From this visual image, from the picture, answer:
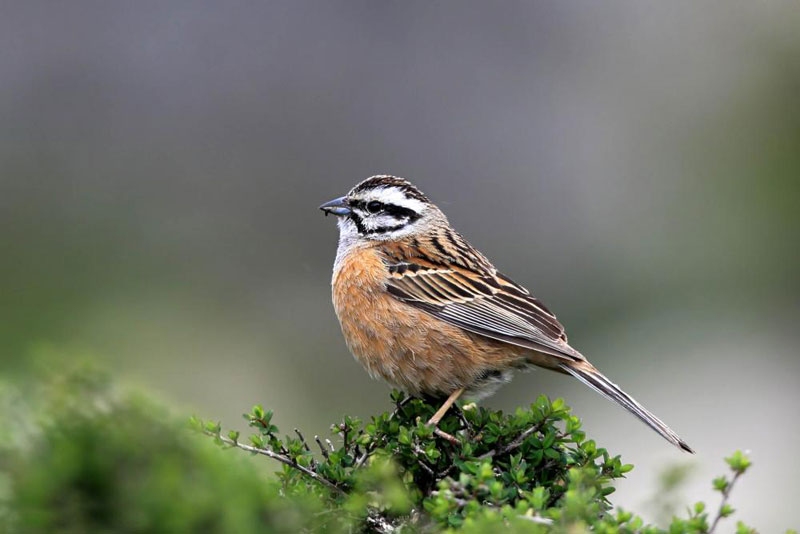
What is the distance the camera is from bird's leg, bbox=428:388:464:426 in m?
4.73

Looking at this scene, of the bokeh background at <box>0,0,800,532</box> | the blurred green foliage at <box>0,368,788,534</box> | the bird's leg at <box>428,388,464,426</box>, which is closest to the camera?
the blurred green foliage at <box>0,368,788,534</box>

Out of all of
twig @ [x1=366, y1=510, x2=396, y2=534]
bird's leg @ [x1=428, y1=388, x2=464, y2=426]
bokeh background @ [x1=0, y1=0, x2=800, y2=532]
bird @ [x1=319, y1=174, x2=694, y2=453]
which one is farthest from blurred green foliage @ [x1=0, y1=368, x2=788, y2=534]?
bokeh background @ [x1=0, y1=0, x2=800, y2=532]

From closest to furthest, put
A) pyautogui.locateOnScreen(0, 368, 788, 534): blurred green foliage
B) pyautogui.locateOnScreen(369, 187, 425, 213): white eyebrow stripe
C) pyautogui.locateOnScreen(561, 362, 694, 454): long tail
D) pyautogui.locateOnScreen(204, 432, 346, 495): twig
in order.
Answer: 1. pyautogui.locateOnScreen(0, 368, 788, 534): blurred green foliage
2. pyautogui.locateOnScreen(204, 432, 346, 495): twig
3. pyautogui.locateOnScreen(561, 362, 694, 454): long tail
4. pyautogui.locateOnScreen(369, 187, 425, 213): white eyebrow stripe

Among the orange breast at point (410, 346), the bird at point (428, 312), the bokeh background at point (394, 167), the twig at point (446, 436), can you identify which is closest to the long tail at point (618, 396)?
the bird at point (428, 312)

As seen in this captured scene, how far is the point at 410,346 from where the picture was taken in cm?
A: 560

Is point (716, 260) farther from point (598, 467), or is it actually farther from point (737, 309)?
point (598, 467)

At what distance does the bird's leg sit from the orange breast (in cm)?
8

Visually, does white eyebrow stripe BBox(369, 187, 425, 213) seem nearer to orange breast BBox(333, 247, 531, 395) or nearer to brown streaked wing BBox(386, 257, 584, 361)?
brown streaked wing BBox(386, 257, 584, 361)

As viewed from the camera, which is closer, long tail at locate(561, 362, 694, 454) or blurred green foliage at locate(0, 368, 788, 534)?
blurred green foliage at locate(0, 368, 788, 534)

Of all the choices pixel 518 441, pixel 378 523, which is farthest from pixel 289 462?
pixel 518 441

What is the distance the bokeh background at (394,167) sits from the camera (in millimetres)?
12086

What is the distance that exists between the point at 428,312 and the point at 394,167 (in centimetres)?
744

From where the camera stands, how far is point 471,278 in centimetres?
621

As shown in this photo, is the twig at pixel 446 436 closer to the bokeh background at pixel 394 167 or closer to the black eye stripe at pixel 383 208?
the black eye stripe at pixel 383 208
